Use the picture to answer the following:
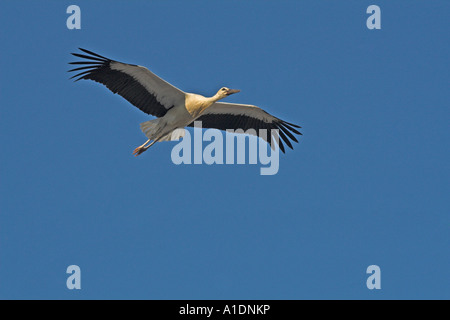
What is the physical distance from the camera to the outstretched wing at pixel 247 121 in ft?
57.6

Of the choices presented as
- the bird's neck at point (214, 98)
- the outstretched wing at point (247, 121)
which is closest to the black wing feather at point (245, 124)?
the outstretched wing at point (247, 121)

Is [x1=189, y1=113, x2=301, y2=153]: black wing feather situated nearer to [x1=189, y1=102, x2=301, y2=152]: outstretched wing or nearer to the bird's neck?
[x1=189, y1=102, x2=301, y2=152]: outstretched wing

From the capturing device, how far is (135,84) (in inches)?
648

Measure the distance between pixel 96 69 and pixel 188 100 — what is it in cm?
197

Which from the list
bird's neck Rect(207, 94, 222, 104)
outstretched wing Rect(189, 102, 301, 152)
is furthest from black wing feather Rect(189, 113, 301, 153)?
bird's neck Rect(207, 94, 222, 104)

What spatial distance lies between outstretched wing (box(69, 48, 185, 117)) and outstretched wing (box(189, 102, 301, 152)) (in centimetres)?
105

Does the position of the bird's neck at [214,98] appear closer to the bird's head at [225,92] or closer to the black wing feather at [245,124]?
the bird's head at [225,92]

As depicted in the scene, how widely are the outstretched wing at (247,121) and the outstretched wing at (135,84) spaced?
41.5 inches

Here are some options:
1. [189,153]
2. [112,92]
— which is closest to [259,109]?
[189,153]

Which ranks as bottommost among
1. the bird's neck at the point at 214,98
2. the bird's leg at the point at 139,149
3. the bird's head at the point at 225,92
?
the bird's leg at the point at 139,149

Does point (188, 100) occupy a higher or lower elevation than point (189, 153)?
higher

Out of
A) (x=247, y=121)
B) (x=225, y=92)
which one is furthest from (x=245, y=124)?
(x=225, y=92)
